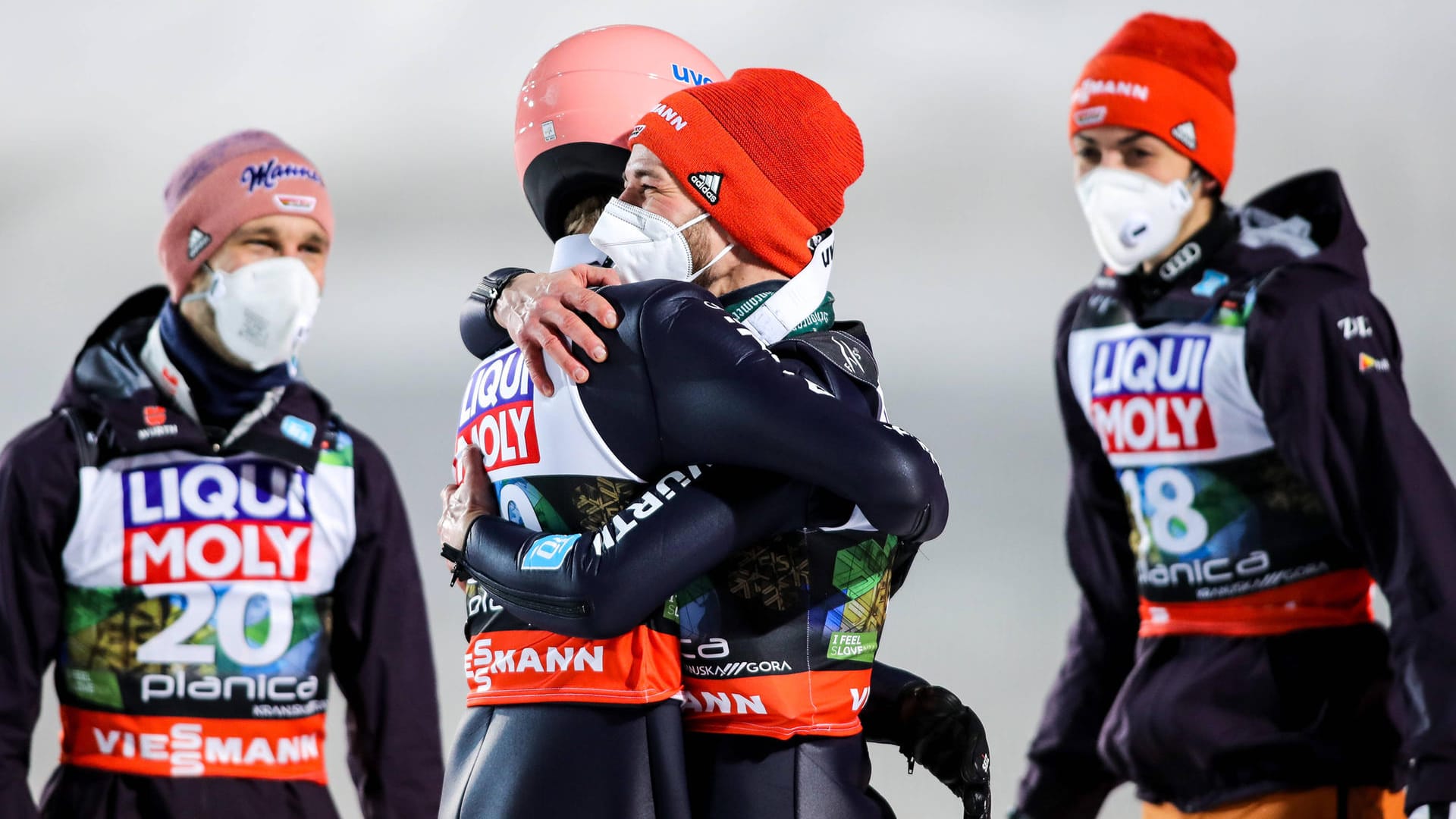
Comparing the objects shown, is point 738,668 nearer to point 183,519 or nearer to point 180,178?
point 183,519

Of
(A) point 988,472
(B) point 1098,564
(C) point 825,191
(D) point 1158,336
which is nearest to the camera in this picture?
(C) point 825,191

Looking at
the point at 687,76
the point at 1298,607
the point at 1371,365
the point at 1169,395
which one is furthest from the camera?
the point at 1169,395

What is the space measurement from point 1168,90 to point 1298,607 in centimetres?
110

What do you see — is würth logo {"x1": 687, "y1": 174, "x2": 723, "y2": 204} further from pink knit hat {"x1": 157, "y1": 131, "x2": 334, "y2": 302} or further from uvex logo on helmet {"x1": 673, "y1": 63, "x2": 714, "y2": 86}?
pink knit hat {"x1": 157, "y1": 131, "x2": 334, "y2": 302}

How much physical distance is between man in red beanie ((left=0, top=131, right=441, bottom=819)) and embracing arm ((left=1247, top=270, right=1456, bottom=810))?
1.68m

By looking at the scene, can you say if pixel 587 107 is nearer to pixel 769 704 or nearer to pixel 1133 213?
pixel 769 704

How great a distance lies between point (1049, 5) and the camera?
7.47m

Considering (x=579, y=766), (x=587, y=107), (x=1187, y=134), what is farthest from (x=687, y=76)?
(x=1187, y=134)

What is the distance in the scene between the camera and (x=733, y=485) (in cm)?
191

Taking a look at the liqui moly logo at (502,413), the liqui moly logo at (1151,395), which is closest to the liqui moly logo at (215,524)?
the liqui moly logo at (502,413)

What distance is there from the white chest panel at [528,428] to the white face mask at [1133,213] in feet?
5.41

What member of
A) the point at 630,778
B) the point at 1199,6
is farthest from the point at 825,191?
the point at 1199,6

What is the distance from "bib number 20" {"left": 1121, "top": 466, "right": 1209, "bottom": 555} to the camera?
10.6 feet

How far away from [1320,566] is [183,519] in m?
2.07
